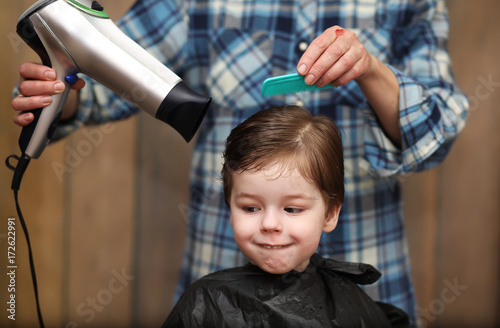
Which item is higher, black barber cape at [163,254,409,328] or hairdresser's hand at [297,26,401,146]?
hairdresser's hand at [297,26,401,146]

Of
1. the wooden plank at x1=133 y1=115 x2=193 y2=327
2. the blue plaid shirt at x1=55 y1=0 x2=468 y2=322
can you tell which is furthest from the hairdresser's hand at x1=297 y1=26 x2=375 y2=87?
the wooden plank at x1=133 y1=115 x2=193 y2=327

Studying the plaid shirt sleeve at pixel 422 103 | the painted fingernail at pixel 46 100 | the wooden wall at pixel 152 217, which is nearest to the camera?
the painted fingernail at pixel 46 100

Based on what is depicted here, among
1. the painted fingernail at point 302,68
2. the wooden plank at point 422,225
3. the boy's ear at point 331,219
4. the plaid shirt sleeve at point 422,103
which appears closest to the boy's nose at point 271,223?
the boy's ear at point 331,219

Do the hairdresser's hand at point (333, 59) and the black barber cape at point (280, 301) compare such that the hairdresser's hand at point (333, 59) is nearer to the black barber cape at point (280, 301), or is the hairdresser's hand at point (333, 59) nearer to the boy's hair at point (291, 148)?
the boy's hair at point (291, 148)

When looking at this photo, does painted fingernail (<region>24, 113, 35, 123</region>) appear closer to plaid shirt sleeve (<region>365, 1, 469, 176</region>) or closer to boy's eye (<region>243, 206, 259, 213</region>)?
boy's eye (<region>243, 206, 259, 213</region>)

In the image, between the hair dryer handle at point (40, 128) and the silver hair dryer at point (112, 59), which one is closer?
the silver hair dryer at point (112, 59)

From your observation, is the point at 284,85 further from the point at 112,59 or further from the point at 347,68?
the point at 112,59

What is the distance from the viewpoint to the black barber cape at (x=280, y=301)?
81 centimetres

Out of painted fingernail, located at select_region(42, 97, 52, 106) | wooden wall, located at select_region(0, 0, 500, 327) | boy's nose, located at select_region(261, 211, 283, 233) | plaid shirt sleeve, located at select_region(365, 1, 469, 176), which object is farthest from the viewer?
wooden wall, located at select_region(0, 0, 500, 327)

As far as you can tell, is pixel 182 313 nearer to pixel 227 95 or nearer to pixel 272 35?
pixel 227 95

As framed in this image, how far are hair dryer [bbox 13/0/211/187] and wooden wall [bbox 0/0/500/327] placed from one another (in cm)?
83

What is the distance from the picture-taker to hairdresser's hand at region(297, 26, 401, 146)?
777mm

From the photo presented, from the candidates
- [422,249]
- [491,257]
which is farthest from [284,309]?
[491,257]

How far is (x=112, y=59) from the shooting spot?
29.5 inches
